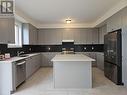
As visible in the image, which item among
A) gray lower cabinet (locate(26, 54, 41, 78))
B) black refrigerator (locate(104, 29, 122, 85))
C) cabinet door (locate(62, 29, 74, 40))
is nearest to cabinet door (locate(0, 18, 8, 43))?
gray lower cabinet (locate(26, 54, 41, 78))

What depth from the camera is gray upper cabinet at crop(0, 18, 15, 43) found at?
453 centimetres

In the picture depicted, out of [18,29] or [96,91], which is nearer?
[96,91]

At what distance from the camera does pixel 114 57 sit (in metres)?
5.11

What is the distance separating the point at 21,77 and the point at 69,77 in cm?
153

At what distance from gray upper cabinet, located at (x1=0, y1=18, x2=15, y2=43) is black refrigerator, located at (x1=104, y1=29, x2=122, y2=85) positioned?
3176 mm

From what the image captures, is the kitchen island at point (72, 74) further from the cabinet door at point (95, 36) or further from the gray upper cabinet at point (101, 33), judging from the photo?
the cabinet door at point (95, 36)

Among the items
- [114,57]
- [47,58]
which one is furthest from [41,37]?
[114,57]

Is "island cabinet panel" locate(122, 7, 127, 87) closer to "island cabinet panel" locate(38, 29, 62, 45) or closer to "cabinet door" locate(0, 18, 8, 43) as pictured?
"cabinet door" locate(0, 18, 8, 43)

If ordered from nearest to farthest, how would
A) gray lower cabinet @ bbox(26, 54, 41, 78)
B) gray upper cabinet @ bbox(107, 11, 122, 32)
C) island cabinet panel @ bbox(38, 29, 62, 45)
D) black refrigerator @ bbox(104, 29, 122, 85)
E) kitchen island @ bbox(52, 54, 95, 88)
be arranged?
kitchen island @ bbox(52, 54, 95, 88)
black refrigerator @ bbox(104, 29, 122, 85)
gray upper cabinet @ bbox(107, 11, 122, 32)
gray lower cabinet @ bbox(26, 54, 41, 78)
island cabinet panel @ bbox(38, 29, 62, 45)

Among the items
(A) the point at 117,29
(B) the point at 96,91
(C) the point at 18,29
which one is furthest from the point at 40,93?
(C) the point at 18,29

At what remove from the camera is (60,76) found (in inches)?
185

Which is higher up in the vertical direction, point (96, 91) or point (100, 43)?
point (100, 43)

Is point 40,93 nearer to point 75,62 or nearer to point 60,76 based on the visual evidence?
point 60,76

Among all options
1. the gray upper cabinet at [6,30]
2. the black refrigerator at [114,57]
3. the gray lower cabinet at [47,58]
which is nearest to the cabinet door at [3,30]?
the gray upper cabinet at [6,30]
